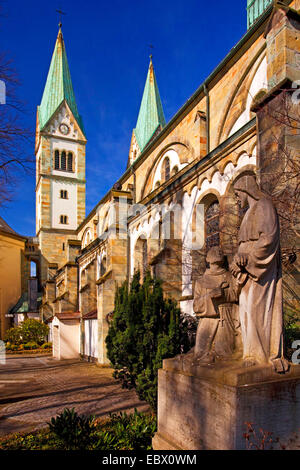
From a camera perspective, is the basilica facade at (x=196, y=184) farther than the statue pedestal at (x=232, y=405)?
Yes

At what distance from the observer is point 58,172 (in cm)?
4112

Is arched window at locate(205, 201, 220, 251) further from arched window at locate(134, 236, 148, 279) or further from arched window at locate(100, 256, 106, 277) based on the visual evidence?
arched window at locate(100, 256, 106, 277)

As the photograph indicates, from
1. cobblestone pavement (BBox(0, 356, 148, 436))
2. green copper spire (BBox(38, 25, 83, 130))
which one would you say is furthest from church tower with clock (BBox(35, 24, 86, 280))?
cobblestone pavement (BBox(0, 356, 148, 436))

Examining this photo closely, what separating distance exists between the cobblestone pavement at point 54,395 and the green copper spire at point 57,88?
Result: 33.8 m

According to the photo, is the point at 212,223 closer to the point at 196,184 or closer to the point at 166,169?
the point at 196,184

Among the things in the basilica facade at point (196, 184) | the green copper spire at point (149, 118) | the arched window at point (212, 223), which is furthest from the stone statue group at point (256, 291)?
the green copper spire at point (149, 118)

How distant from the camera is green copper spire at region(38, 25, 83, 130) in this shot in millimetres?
42312

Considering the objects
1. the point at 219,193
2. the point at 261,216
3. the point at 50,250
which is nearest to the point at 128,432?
the point at 261,216

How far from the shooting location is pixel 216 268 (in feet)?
15.0

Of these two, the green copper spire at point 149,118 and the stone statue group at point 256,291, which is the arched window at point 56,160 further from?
the stone statue group at point 256,291

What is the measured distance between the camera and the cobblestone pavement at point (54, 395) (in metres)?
7.35

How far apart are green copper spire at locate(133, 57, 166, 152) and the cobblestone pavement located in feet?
81.7

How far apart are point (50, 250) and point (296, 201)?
35.8 meters

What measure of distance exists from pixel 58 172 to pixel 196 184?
3280 centimetres
